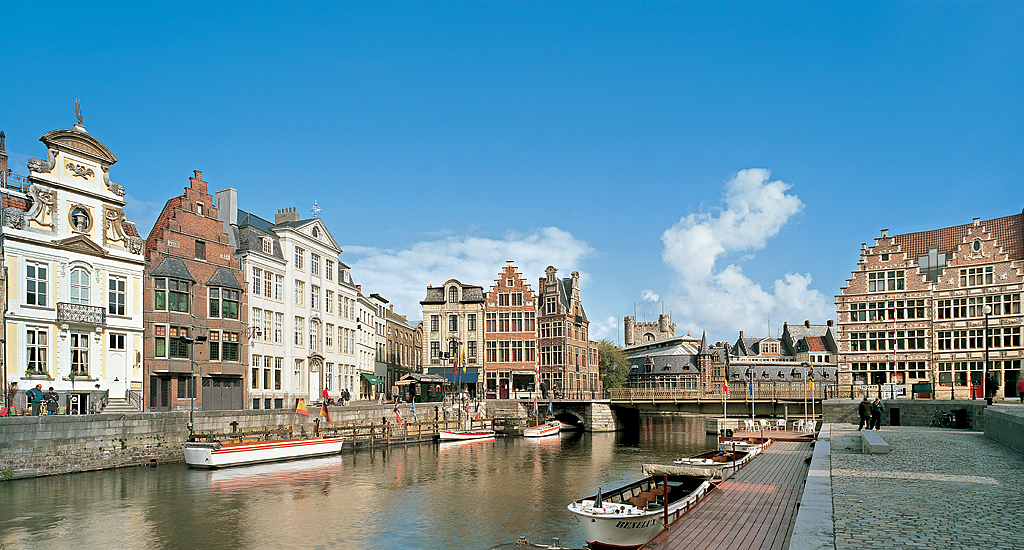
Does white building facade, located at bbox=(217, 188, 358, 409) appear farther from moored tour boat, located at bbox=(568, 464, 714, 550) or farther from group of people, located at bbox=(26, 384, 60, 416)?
moored tour boat, located at bbox=(568, 464, 714, 550)

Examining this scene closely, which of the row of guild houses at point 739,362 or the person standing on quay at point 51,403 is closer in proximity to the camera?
the person standing on quay at point 51,403

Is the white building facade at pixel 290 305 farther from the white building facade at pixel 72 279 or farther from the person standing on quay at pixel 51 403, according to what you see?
the person standing on quay at pixel 51 403

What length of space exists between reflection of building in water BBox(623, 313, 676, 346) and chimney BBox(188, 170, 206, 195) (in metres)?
114

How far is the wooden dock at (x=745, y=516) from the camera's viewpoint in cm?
1523

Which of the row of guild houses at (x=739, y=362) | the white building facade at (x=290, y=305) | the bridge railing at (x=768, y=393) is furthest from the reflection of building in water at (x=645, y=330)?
the white building facade at (x=290, y=305)

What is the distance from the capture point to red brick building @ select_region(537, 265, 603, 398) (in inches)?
3152

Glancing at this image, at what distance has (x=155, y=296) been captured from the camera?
152 feet

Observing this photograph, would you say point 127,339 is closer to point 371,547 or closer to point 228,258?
point 228,258

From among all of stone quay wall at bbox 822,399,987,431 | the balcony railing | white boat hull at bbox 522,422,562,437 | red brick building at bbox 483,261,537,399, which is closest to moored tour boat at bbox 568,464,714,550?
stone quay wall at bbox 822,399,987,431

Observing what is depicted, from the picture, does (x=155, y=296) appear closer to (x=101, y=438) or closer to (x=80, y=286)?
(x=80, y=286)

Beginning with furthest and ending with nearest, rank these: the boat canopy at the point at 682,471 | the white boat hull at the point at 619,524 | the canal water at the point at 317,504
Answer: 1. the boat canopy at the point at 682,471
2. the canal water at the point at 317,504
3. the white boat hull at the point at 619,524

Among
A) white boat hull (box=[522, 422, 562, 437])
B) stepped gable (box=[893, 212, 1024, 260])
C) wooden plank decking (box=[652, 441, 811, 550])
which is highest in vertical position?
stepped gable (box=[893, 212, 1024, 260])

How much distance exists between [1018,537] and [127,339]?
45.6 metres

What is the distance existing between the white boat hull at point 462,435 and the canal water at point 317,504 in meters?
11.2
